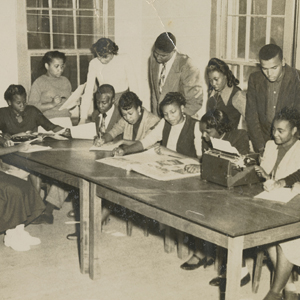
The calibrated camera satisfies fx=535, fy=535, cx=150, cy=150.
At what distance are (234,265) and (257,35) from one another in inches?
119

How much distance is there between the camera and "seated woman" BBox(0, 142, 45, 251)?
151 inches

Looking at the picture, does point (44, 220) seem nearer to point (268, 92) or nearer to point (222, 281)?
point (222, 281)

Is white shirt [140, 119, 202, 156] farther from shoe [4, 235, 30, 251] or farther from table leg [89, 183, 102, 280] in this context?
shoe [4, 235, 30, 251]

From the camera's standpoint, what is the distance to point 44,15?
5.77 m

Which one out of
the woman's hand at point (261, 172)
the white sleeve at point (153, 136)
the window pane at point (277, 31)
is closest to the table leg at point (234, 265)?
the woman's hand at point (261, 172)

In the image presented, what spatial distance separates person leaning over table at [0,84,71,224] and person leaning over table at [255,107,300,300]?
2045mm

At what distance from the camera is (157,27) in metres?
6.16

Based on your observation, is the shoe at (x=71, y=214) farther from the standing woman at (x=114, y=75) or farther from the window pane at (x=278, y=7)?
the window pane at (x=278, y=7)

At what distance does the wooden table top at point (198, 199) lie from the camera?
2.56 metres

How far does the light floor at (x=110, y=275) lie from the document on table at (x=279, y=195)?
75 cm

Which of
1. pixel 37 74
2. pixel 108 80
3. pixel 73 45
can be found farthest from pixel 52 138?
→ pixel 73 45

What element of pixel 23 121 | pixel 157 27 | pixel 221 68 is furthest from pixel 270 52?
pixel 157 27

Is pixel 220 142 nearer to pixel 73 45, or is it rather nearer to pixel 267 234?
pixel 267 234

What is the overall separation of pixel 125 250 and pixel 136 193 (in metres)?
1.17
